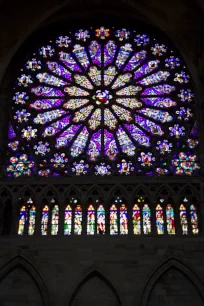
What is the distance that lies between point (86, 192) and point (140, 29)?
5.03m

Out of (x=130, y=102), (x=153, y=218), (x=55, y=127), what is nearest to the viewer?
(x=153, y=218)

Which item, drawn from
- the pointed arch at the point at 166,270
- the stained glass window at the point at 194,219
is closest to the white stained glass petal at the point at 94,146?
the stained glass window at the point at 194,219

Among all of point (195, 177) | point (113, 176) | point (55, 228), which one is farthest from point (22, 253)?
point (195, 177)

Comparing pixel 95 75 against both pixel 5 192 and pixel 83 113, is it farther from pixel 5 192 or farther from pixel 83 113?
pixel 5 192

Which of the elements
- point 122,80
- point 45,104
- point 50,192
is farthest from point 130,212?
point 122,80

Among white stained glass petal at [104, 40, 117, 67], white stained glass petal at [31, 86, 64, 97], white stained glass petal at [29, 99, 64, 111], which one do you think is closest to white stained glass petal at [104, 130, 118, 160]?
white stained glass petal at [29, 99, 64, 111]

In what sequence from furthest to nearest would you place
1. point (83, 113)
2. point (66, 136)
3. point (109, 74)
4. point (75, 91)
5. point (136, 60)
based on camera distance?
point (136, 60), point (109, 74), point (75, 91), point (83, 113), point (66, 136)

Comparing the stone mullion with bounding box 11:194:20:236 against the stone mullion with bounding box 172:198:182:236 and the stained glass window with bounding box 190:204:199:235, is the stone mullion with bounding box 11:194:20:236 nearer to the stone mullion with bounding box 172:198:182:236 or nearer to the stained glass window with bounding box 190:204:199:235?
the stone mullion with bounding box 172:198:182:236

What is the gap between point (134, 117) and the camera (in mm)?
13898

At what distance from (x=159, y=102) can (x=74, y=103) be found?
195cm

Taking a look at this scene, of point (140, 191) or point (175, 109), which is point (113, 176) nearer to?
point (140, 191)

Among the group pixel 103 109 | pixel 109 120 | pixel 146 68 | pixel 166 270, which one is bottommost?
pixel 166 270

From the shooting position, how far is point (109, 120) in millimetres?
13891

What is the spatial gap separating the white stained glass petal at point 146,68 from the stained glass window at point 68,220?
157 inches
